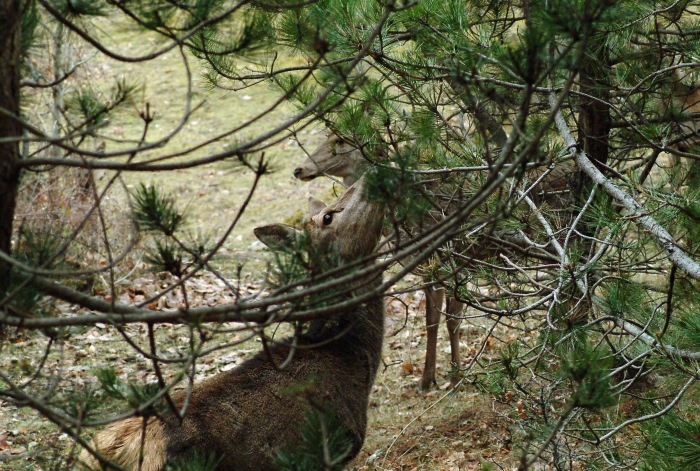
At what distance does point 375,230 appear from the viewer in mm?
4770

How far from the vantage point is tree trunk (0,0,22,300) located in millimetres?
2074

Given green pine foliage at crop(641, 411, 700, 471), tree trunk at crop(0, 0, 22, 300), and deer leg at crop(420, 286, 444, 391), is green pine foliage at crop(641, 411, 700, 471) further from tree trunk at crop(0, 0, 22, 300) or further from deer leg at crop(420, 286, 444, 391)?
deer leg at crop(420, 286, 444, 391)

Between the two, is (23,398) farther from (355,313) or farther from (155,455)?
(355,313)

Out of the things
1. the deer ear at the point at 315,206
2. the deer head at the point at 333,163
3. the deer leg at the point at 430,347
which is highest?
the deer head at the point at 333,163

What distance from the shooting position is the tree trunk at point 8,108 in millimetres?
2074

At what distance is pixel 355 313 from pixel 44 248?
2615mm

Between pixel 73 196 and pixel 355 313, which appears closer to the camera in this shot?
pixel 355 313

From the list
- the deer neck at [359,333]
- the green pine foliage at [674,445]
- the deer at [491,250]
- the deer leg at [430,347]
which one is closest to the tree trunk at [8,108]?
the deer neck at [359,333]

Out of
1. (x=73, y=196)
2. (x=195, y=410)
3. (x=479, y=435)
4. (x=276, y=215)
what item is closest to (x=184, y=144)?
(x=276, y=215)

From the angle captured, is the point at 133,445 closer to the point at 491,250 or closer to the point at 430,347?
the point at 491,250

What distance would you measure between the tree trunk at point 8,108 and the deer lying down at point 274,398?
146 cm

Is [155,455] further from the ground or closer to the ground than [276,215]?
closer to the ground

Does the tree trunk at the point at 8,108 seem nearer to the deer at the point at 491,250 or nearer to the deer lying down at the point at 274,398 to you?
the deer lying down at the point at 274,398

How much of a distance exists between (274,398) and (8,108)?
7.73ft
